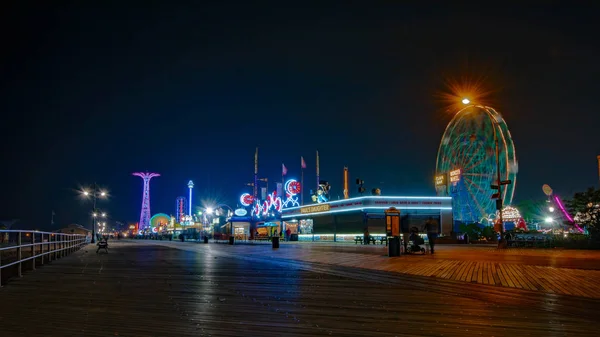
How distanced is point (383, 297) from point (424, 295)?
83 cm

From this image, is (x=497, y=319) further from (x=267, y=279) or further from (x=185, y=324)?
(x=267, y=279)

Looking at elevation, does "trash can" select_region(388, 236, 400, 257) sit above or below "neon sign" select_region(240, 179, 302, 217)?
below

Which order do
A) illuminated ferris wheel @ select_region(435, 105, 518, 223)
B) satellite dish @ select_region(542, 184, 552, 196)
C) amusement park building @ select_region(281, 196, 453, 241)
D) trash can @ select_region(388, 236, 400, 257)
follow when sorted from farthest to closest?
satellite dish @ select_region(542, 184, 552, 196) < amusement park building @ select_region(281, 196, 453, 241) < illuminated ferris wheel @ select_region(435, 105, 518, 223) < trash can @ select_region(388, 236, 400, 257)

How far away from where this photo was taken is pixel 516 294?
849 centimetres

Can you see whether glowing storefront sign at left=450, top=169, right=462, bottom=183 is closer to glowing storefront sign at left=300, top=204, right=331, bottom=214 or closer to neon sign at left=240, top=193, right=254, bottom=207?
glowing storefront sign at left=300, top=204, right=331, bottom=214

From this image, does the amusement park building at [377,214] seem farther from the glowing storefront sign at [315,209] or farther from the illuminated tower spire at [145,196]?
the illuminated tower spire at [145,196]

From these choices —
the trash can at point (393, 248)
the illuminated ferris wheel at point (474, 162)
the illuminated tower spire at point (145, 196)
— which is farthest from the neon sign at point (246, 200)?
the illuminated tower spire at point (145, 196)

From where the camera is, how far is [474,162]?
48.5 meters

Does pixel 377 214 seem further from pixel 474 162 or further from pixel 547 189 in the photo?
pixel 547 189

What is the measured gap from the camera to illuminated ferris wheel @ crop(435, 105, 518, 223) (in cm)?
4347

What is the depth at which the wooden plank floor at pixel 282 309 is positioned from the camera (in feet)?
18.5

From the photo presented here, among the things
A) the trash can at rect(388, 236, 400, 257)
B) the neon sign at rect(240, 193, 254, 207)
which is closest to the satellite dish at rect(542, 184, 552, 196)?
the neon sign at rect(240, 193, 254, 207)

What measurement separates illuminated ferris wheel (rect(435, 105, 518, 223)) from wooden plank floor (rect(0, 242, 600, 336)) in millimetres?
35984

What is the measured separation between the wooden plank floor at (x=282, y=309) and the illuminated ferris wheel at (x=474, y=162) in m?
36.0
